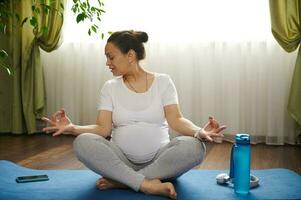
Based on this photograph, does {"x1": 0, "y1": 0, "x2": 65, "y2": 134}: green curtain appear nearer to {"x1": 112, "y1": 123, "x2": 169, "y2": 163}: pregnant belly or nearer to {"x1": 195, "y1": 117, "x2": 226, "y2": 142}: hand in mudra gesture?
{"x1": 112, "y1": 123, "x2": 169, "y2": 163}: pregnant belly

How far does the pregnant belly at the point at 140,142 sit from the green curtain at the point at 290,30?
58.4 inches

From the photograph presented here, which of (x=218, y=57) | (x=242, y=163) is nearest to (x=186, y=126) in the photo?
(x=242, y=163)

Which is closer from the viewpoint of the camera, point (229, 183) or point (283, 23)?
point (229, 183)

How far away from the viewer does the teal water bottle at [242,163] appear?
1.85m

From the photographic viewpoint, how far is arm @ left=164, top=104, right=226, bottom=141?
1.84 metres

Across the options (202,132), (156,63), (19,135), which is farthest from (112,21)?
(202,132)

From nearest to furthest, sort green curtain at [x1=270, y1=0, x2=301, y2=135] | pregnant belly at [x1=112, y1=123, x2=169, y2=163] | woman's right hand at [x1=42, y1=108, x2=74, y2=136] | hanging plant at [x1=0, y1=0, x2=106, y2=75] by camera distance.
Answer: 1. woman's right hand at [x1=42, y1=108, x2=74, y2=136]
2. pregnant belly at [x1=112, y1=123, x2=169, y2=163]
3. hanging plant at [x1=0, y1=0, x2=106, y2=75]
4. green curtain at [x1=270, y1=0, x2=301, y2=135]

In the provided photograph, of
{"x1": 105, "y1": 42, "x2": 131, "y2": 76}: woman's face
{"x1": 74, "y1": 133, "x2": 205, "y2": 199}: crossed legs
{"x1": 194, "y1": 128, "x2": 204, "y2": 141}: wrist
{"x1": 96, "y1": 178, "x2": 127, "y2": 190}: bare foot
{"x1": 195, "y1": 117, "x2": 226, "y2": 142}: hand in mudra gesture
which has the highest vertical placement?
{"x1": 105, "y1": 42, "x2": 131, "y2": 76}: woman's face

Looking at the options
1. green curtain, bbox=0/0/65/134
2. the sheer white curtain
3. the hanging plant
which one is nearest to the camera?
the hanging plant

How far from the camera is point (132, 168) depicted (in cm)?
199

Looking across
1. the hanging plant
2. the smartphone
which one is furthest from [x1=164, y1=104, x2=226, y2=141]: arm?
the hanging plant

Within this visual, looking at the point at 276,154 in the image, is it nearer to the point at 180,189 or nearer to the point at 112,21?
the point at 180,189

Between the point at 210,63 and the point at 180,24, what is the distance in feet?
1.25

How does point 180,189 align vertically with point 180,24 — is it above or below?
below
